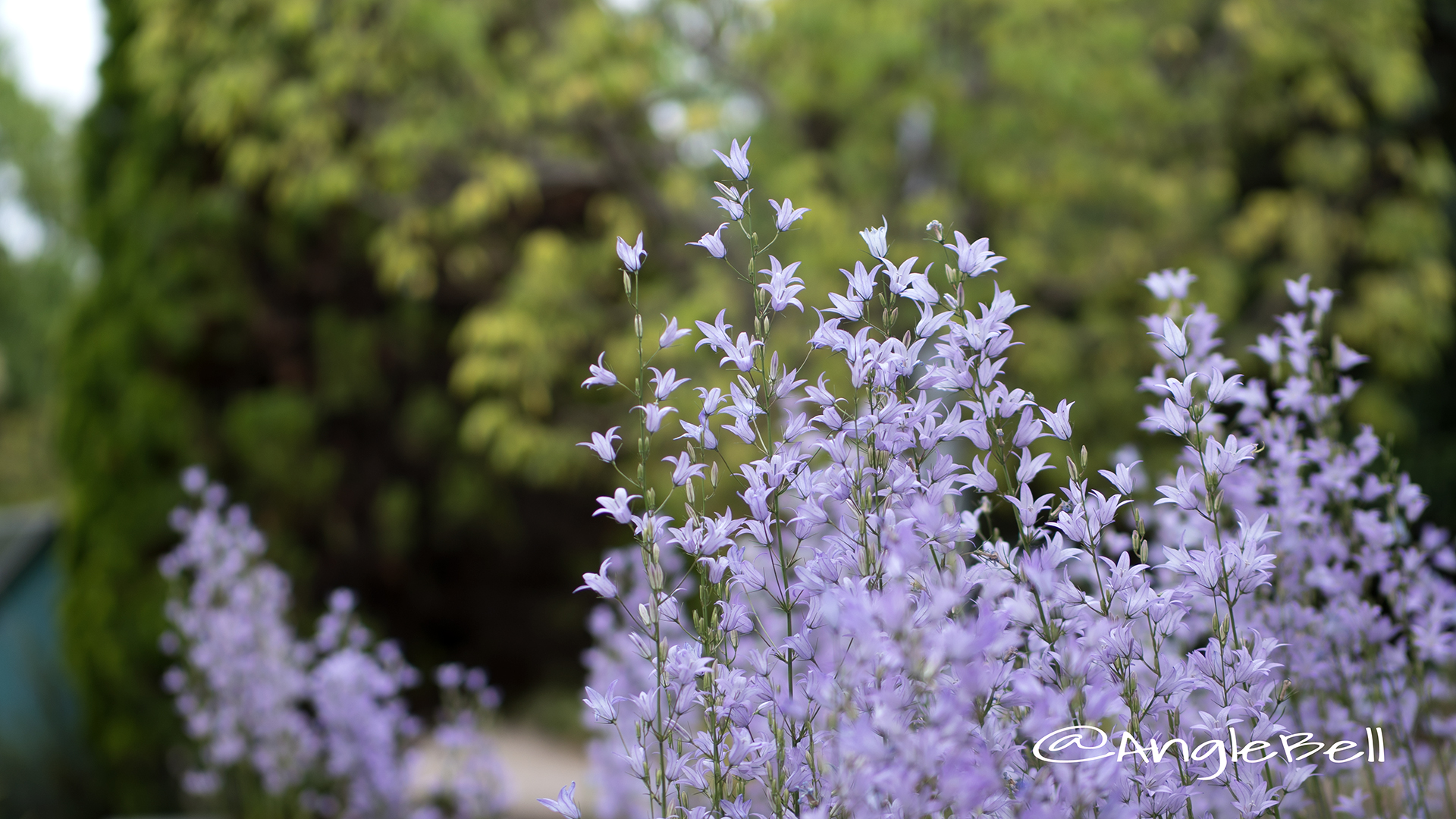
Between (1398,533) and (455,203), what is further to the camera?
(455,203)

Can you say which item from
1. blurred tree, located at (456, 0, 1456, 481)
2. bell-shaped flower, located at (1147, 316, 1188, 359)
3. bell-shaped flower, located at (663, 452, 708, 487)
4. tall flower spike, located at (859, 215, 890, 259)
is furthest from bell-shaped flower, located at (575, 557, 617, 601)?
blurred tree, located at (456, 0, 1456, 481)

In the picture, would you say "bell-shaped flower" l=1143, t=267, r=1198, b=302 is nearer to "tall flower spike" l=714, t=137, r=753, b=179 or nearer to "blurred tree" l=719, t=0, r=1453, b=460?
"tall flower spike" l=714, t=137, r=753, b=179

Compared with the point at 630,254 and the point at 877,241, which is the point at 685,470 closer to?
the point at 630,254

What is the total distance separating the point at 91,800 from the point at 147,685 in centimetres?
89

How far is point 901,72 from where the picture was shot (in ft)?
18.3

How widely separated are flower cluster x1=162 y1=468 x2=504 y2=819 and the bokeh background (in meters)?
1.74

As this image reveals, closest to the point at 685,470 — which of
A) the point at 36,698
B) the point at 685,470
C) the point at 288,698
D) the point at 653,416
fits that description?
the point at 685,470

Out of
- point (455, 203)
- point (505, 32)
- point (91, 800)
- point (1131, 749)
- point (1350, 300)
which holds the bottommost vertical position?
point (1131, 749)

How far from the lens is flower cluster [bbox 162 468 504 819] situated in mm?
3562

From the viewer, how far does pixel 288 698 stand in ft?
13.2

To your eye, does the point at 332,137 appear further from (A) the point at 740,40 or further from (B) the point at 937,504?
(B) the point at 937,504

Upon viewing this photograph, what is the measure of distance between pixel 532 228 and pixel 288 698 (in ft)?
12.3

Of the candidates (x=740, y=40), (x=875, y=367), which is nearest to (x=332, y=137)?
(x=740, y=40)

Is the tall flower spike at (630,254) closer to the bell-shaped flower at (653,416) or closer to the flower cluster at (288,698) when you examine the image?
the bell-shaped flower at (653,416)
